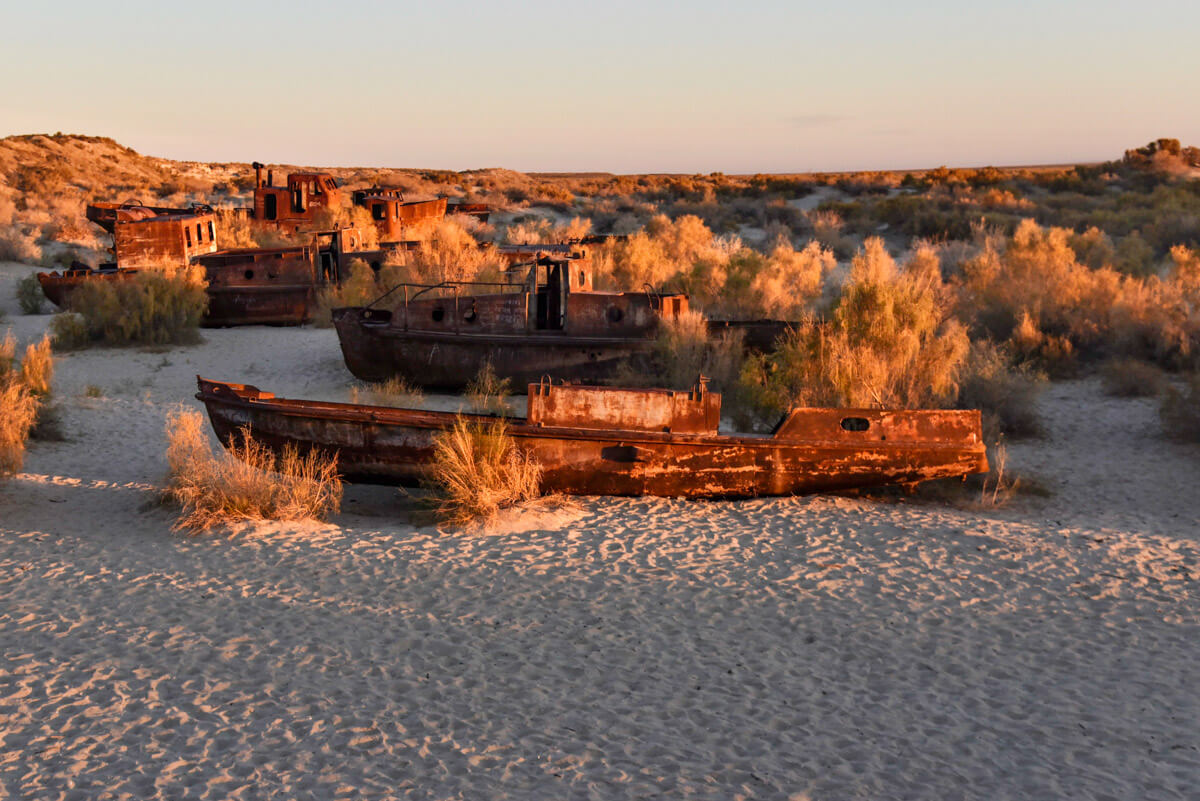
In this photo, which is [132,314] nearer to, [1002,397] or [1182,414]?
[1002,397]

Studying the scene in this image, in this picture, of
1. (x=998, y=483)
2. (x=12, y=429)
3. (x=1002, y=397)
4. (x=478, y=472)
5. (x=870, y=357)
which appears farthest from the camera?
(x=1002, y=397)

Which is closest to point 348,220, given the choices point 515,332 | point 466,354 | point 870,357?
point 466,354

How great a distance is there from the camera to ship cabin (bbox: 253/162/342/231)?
85.7 ft

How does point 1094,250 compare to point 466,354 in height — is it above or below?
above

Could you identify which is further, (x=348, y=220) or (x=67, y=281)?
(x=348, y=220)

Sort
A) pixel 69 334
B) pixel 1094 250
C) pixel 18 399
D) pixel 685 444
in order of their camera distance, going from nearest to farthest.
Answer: pixel 685 444
pixel 18 399
pixel 69 334
pixel 1094 250

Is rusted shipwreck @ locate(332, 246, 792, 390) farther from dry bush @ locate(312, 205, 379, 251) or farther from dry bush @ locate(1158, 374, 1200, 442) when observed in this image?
dry bush @ locate(312, 205, 379, 251)

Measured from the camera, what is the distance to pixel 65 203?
36344 mm

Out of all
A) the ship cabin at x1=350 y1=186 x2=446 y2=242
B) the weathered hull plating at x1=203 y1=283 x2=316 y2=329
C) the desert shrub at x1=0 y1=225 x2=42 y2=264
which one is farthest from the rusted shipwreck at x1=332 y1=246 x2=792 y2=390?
the desert shrub at x1=0 y1=225 x2=42 y2=264

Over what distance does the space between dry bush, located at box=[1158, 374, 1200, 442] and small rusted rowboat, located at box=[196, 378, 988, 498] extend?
142 inches

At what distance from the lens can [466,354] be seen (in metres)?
13.2

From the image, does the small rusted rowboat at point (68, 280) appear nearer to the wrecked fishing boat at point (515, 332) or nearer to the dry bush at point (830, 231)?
the wrecked fishing boat at point (515, 332)

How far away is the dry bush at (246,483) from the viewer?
8.01m

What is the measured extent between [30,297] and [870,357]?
690 inches
